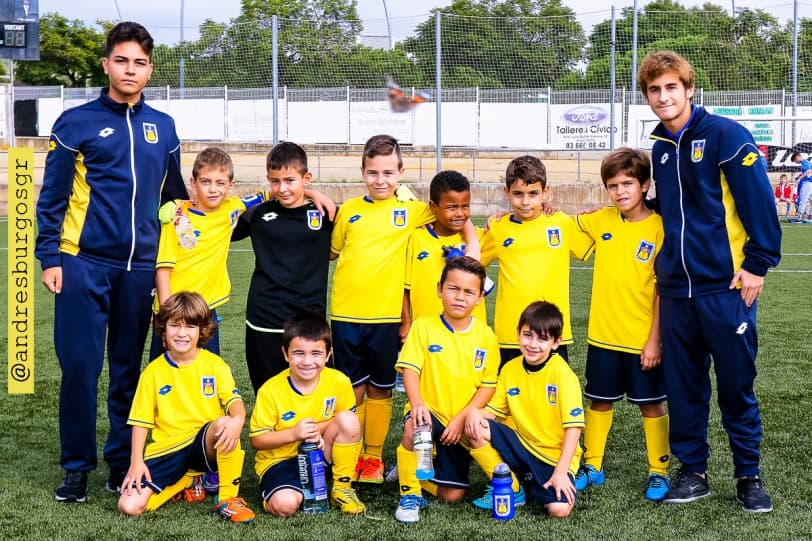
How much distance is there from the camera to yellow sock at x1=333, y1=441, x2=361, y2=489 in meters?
3.96

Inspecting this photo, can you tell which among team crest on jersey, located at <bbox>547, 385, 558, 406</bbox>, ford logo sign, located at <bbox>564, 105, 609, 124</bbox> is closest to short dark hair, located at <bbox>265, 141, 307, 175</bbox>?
team crest on jersey, located at <bbox>547, 385, 558, 406</bbox>

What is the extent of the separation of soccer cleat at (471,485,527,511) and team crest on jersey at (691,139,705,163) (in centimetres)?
153

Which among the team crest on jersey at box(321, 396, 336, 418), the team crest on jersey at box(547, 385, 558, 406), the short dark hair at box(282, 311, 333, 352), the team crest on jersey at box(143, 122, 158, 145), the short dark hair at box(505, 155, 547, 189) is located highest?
the team crest on jersey at box(143, 122, 158, 145)

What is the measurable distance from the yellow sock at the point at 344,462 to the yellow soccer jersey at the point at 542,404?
614 mm

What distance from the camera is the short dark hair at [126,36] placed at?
3928mm

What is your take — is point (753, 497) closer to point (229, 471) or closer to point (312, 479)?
point (312, 479)

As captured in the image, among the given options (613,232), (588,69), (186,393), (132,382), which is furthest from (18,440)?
(588,69)

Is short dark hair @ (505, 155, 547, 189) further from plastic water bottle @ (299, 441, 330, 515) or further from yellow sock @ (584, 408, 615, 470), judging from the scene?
plastic water bottle @ (299, 441, 330, 515)

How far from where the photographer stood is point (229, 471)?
3.85 meters

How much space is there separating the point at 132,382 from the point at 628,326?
2.21m

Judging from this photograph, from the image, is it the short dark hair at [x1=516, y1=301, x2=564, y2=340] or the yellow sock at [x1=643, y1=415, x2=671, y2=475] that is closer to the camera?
the short dark hair at [x1=516, y1=301, x2=564, y2=340]

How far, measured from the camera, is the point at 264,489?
391cm

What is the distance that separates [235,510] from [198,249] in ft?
3.89

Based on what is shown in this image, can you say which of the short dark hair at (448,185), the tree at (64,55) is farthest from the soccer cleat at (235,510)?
the tree at (64,55)
